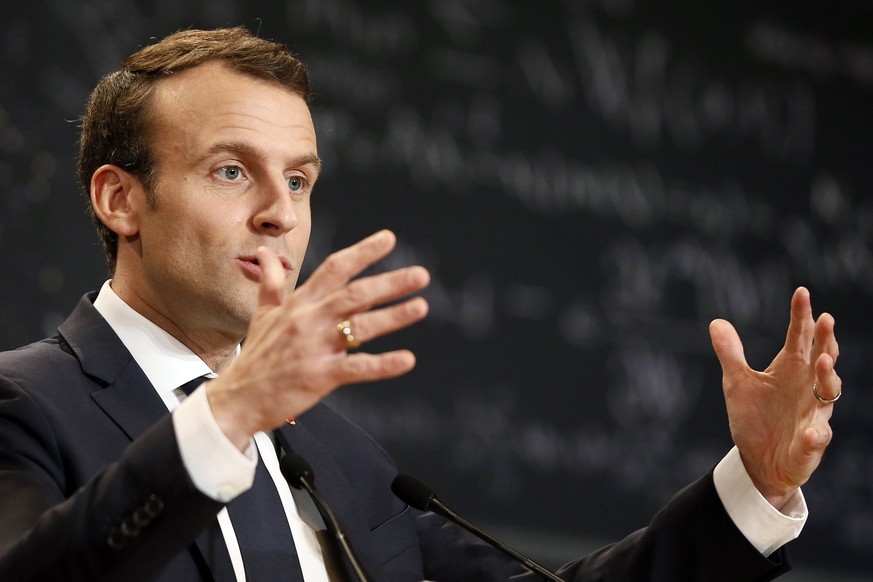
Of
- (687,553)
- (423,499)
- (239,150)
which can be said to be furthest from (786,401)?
(239,150)

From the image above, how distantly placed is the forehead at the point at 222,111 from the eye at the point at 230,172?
5cm

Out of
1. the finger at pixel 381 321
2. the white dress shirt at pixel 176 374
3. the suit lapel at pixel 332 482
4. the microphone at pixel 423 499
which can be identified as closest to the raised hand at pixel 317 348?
the finger at pixel 381 321

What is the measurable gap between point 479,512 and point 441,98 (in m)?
1.30

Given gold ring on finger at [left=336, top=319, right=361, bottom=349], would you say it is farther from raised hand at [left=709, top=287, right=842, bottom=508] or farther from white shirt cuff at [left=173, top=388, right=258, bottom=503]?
raised hand at [left=709, top=287, right=842, bottom=508]

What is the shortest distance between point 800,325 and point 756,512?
1.05ft

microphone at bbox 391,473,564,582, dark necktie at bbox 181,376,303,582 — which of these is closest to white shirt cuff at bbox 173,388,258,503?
dark necktie at bbox 181,376,303,582

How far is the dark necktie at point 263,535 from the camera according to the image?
5.97 ft

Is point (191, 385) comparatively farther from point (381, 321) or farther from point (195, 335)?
point (381, 321)

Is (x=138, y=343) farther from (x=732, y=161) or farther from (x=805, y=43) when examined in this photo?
(x=805, y=43)

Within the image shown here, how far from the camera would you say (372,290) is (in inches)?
53.2

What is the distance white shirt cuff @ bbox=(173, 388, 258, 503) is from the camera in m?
1.37

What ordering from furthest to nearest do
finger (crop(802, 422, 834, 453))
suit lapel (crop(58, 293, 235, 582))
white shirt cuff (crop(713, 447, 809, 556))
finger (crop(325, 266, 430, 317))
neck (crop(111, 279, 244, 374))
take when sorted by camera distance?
neck (crop(111, 279, 244, 374)), white shirt cuff (crop(713, 447, 809, 556)), finger (crop(802, 422, 834, 453)), suit lapel (crop(58, 293, 235, 582)), finger (crop(325, 266, 430, 317))

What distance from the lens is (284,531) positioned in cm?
192

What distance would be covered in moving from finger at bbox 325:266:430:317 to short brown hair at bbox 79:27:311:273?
0.84 metres
